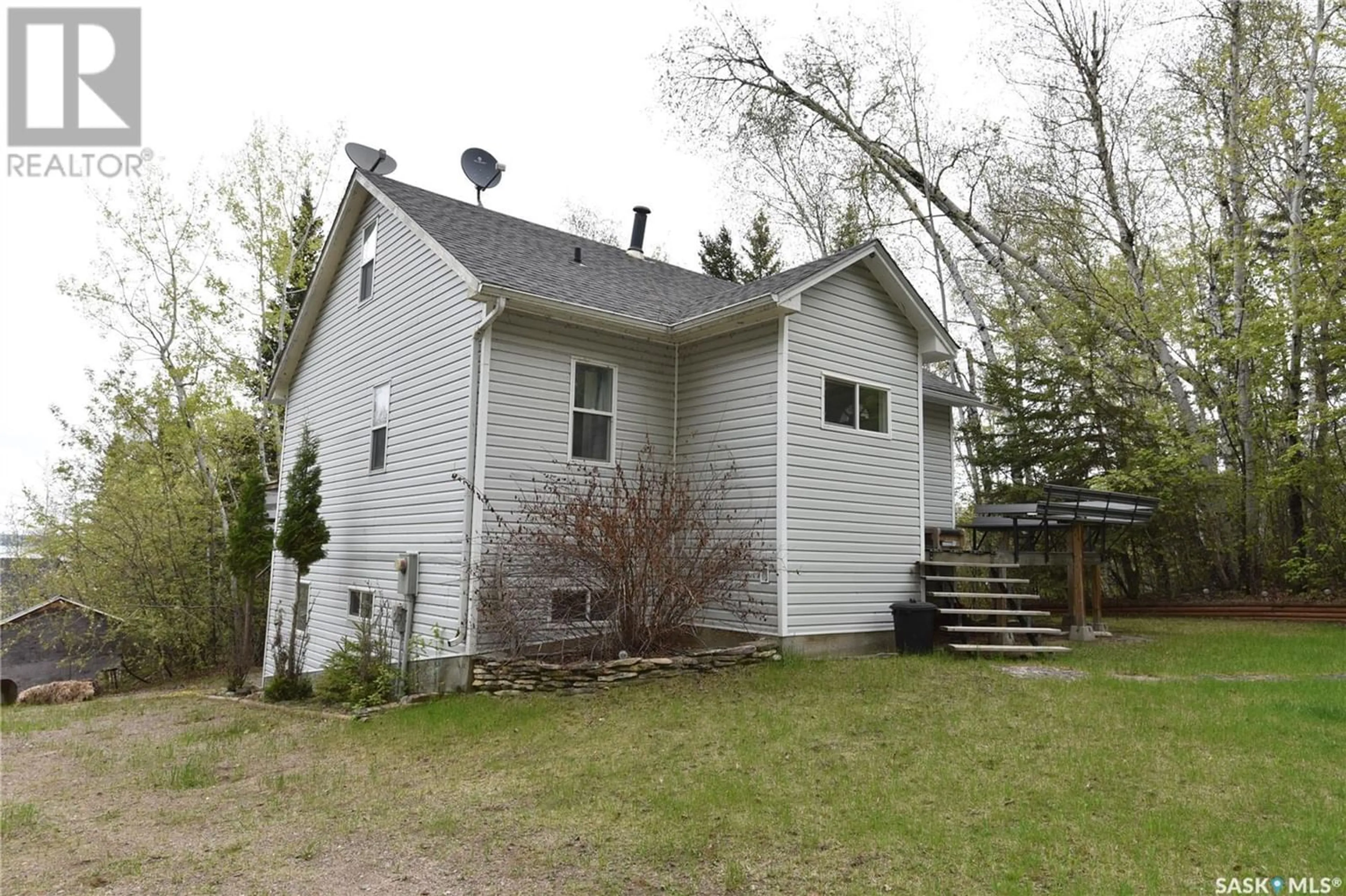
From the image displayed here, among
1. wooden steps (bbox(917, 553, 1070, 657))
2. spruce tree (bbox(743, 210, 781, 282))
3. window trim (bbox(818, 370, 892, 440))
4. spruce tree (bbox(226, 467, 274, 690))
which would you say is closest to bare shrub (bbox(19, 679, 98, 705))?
spruce tree (bbox(226, 467, 274, 690))

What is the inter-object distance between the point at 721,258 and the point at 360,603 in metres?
21.5

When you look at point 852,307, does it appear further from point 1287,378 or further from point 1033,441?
point 1287,378

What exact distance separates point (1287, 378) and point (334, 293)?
57.7 ft

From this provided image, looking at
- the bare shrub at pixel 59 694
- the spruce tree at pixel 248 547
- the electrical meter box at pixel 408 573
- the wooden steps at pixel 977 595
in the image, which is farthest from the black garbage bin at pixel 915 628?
the bare shrub at pixel 59 694

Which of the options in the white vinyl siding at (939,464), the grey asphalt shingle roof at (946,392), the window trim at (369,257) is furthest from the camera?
the white vinyl siding at (939,464)

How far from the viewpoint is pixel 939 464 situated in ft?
48.7

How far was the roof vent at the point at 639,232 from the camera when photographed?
15000 mm

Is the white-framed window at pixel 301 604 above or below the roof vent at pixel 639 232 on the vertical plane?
below

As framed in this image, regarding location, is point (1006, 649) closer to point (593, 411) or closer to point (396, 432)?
point (593, 411)

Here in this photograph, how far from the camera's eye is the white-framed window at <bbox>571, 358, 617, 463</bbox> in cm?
1048

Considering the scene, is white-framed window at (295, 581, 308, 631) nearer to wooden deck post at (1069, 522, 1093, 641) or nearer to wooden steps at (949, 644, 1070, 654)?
wooden steps at (949, 644, 1070, 654)

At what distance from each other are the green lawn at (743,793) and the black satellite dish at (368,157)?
31.1ft

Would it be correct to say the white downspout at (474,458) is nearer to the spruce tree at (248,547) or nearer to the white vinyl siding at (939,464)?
the spruce tree at (248,547)

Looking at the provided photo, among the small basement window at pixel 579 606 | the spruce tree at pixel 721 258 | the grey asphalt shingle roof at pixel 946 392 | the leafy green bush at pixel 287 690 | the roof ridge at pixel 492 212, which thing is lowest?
the leafy green bush at pixel 287 690
